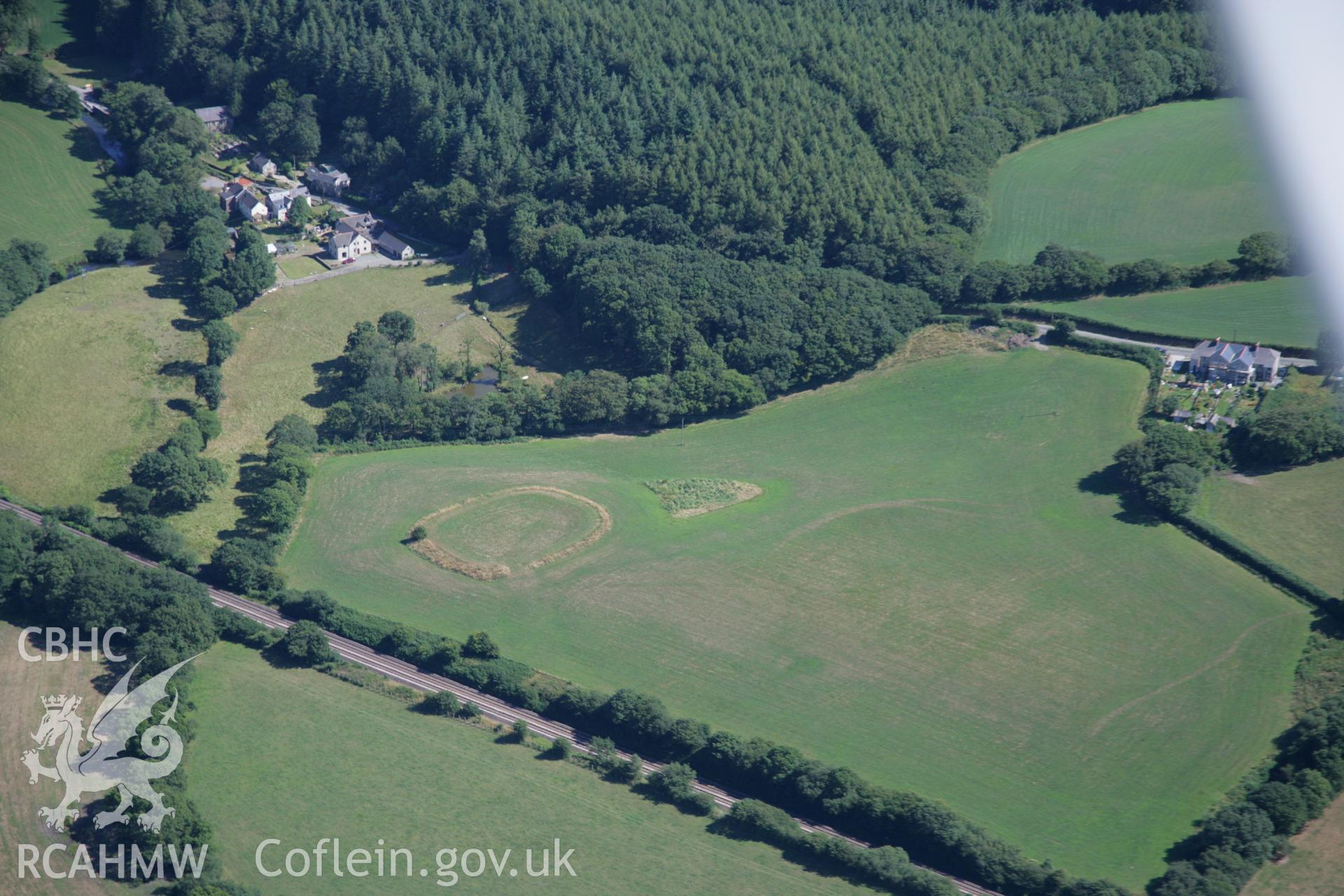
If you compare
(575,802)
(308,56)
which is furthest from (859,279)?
(308,56)

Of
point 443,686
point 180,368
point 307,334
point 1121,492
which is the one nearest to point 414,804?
point 443,686

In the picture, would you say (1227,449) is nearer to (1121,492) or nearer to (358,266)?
(1121,492)

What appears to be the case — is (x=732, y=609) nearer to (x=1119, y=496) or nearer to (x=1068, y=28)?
(x=1119, y=496)

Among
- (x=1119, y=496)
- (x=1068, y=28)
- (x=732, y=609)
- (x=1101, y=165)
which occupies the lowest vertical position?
(x=732, y=609)

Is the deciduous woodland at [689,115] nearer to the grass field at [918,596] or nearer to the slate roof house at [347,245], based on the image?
the slate roof house at [347,245]

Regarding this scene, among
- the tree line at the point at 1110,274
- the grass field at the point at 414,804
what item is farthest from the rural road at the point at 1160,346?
the grass field at the point at 414,804

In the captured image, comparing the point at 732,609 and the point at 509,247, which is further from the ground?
the point at 509,247

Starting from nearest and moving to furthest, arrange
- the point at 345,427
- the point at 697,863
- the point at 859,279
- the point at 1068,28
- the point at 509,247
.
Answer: the point at 697,863, the point at 345,427, the point at 859,279, the point at 509,247, the point at 1068,28

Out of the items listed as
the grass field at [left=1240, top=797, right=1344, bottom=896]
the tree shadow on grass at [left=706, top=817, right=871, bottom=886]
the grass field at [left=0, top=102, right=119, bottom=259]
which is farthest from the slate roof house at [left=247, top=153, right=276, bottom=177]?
the grass field at [left=1240, top=797, right=1344, bottom=896]
